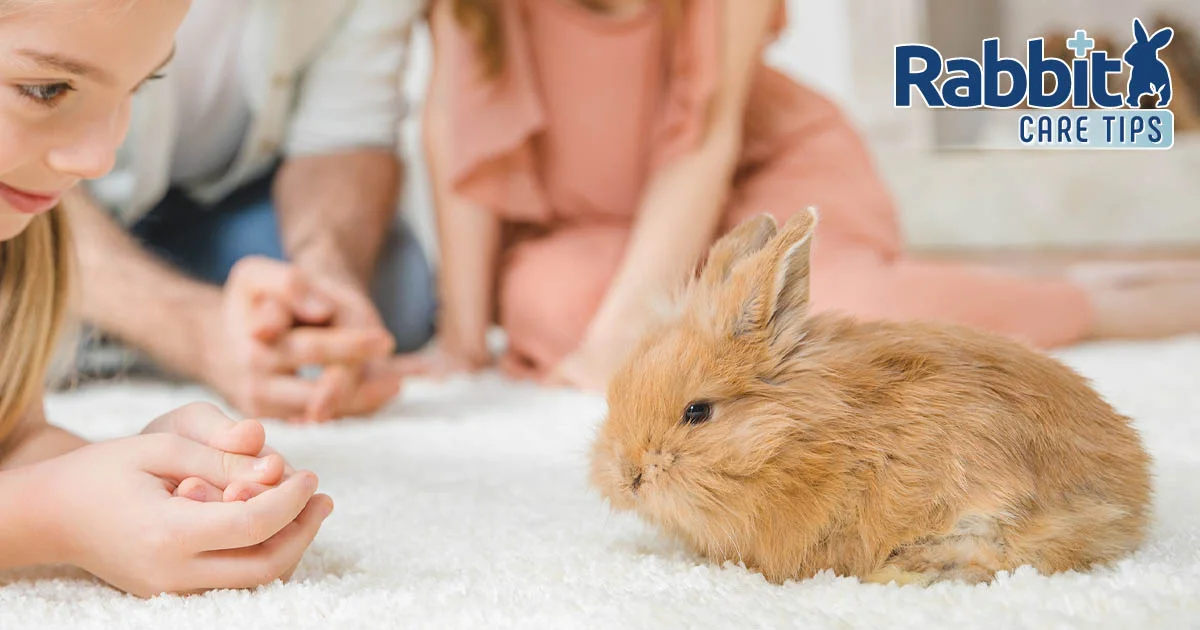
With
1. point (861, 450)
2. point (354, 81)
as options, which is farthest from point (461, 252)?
point (861, 450)

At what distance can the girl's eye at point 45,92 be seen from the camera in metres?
0.58

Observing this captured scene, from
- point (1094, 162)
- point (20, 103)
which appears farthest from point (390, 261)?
point (1094, 162)

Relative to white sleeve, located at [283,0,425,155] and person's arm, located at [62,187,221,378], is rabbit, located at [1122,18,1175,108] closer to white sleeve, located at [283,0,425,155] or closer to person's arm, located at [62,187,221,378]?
person's arm, located at [62,187,221,378]

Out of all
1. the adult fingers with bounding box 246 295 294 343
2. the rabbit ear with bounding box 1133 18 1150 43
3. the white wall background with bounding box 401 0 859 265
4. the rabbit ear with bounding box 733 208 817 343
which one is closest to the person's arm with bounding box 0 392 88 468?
the adult fingers with bounding box 246 295 294 343

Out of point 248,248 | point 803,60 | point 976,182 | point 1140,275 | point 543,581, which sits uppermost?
point 803,60

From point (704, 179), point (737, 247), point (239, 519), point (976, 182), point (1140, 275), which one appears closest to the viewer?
point (239, 519)

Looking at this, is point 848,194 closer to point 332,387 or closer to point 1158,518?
point 332,387

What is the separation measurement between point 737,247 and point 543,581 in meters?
0.24

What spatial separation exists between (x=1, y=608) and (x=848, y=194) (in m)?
1.22

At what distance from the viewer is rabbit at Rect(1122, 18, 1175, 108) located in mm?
571

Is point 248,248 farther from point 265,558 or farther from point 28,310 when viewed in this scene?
point 265,558

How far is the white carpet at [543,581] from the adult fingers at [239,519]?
3cm

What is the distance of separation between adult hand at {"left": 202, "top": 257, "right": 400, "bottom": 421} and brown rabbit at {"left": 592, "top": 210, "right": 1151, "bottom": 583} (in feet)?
1.89

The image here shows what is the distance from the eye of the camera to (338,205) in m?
1.50
